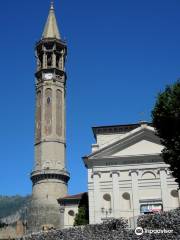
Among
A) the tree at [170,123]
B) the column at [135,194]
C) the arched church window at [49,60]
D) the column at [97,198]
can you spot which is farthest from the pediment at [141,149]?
the arched church window at [49,60]

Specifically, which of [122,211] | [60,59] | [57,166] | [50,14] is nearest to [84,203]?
[122,211]

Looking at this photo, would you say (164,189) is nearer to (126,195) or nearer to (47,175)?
(126,195)

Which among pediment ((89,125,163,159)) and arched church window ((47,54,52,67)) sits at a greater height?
arched church window ((47,54,52,67))

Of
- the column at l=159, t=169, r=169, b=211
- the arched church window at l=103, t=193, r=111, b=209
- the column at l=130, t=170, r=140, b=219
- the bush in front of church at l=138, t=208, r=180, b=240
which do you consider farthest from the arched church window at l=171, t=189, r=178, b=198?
the bush in front of church at l=138, t=208, r=180, b=240

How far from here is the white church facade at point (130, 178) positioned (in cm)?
5384

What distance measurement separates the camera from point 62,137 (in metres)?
76.4

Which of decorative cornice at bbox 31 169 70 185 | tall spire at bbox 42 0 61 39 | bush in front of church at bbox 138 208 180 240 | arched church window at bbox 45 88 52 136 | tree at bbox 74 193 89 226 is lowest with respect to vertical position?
bush in front of church at bbox 138 208 180 240

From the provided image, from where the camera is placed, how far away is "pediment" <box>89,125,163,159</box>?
5575 centimetres

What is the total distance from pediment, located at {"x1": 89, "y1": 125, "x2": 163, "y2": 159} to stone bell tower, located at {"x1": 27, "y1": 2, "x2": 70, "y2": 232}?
16702 millimetres

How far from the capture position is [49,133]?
75.6 m

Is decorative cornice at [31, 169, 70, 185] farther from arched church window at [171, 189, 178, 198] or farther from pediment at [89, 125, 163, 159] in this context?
arched church window at [171, 189, 178, 198]

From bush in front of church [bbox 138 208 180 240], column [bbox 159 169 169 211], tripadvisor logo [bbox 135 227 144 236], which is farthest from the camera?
column [bbox 159 169 169 211]

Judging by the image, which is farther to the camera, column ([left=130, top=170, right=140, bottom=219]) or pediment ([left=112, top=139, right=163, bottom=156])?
pediment ([left=112, top=139, right=163, bottom=156])

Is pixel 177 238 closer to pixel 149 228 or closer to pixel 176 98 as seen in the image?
pixel 149 228
